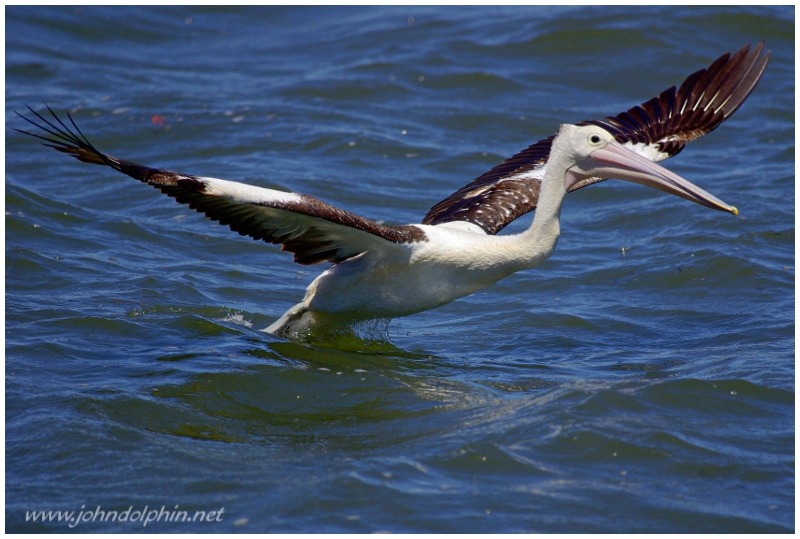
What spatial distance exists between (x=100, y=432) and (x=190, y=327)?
2.26 meters

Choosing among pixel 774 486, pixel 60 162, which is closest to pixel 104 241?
pixel 60 162

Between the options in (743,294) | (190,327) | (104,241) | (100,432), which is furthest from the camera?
(104,241)

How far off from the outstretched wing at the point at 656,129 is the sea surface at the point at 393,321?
1.08 metres

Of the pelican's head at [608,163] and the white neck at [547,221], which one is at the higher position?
the pelican's head at [608,163]

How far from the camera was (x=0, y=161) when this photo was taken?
36.8 feet

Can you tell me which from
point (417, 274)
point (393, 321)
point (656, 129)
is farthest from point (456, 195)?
point (417, 274)

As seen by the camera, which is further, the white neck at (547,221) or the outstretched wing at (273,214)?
the white neck at (547,221)

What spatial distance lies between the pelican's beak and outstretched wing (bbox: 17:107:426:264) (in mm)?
1283

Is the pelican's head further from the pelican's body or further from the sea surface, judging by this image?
the sea surface

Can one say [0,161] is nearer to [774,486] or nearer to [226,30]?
[226,30]

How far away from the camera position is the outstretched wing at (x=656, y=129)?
864cm

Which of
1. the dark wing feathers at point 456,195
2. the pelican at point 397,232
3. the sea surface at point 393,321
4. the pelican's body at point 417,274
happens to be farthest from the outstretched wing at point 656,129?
the sea surface at point 393,321

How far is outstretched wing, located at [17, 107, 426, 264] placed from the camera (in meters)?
6.20

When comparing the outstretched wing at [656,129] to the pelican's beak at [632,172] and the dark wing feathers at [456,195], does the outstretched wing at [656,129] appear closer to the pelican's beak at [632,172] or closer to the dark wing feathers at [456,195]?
the dark wing feathers at [456,195]
